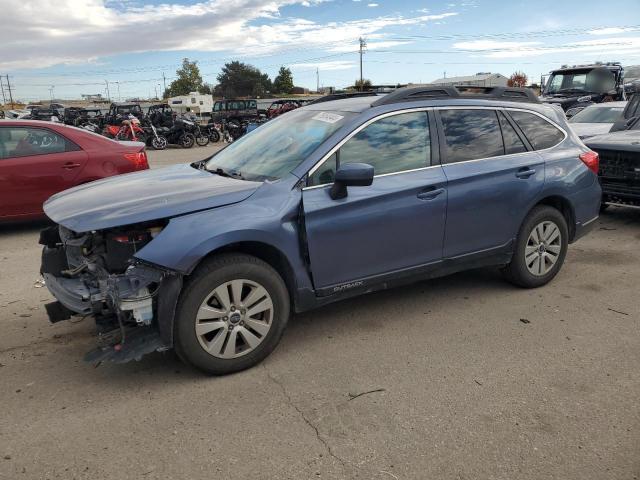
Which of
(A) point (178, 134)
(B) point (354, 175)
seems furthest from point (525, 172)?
(A) point (178, 134)

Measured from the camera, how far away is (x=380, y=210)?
376 cm

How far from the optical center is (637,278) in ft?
17.1

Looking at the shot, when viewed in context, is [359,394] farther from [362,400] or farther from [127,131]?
[127,131]

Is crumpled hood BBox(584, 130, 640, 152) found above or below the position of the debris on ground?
above

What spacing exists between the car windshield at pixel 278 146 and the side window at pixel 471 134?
0.87m

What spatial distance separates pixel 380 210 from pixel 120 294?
1.80 metres

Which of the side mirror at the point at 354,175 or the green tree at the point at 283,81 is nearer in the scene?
the side mirror at the point at 354,175

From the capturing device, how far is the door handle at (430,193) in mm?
3941

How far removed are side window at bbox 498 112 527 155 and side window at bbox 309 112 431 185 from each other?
0.85m

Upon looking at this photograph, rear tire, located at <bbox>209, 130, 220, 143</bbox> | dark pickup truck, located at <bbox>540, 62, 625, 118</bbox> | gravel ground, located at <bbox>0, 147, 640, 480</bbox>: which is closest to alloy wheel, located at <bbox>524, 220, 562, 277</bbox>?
gravel ground, located at <bbox>0, 147, 640, 480</bbox>

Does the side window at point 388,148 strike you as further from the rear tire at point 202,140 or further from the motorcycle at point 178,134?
the rear tire at point 202,140

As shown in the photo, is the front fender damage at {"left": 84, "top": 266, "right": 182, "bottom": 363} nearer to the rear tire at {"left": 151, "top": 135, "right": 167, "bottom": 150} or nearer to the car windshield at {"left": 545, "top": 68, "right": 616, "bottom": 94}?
the car windshield at {"left": 545, "top": 68, "right": 616, "bottom": 94}

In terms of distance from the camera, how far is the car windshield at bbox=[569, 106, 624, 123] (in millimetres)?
10859

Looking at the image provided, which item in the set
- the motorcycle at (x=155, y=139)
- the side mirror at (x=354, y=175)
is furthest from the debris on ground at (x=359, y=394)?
the motorcycle at (x=155, y=139)
